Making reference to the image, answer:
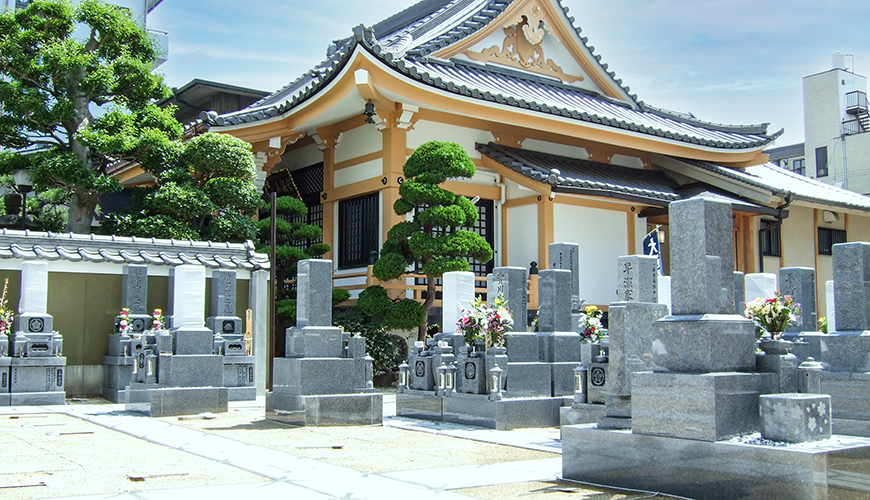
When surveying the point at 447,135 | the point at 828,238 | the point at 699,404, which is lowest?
the point at 699,404

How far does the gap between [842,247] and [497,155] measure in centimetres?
1146

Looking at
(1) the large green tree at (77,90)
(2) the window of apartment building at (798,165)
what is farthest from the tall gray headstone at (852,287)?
(2) the window of apartment building at (798,165)

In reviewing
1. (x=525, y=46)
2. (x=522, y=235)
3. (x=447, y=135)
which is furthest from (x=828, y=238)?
(x=447, y=135)

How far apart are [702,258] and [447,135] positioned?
1481 cm

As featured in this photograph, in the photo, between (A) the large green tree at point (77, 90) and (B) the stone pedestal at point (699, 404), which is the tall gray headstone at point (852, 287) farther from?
(A) the large green tree at point (77, 90)

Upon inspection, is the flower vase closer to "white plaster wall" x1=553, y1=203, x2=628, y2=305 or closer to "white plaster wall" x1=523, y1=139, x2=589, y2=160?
"white plaster wall" x1=553, y1=203, x2=628, y2=305

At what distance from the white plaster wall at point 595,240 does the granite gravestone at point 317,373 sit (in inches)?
411

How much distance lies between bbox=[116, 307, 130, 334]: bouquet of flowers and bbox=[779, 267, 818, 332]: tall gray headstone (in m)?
12.5

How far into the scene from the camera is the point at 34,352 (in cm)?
1460

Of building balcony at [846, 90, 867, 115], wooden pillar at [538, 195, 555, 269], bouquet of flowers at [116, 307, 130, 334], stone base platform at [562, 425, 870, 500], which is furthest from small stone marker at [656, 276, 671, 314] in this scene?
building balcony at [846, 90, 867, 115]

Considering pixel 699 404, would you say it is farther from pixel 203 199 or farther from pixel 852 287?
pixel 203 199

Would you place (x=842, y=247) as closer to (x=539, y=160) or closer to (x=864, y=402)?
(x=864, y=402)

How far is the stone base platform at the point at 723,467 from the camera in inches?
230

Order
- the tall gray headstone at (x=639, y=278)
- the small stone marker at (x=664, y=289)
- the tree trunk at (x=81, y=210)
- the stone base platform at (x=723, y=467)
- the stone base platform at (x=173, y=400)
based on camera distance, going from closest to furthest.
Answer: the stone base platform at (x=723, y=467), the tall gray headstone at (x=639, y=278), the stone base platform at (x=173, y=400), the small stone marker at (x=664, y=289), the tree trunk at (x=81, y=210)
